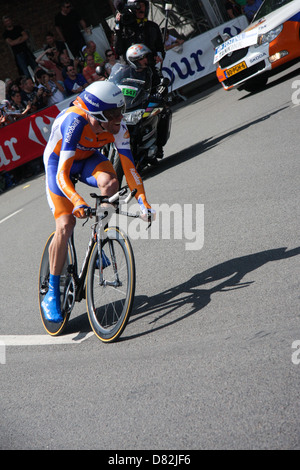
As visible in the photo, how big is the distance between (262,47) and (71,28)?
7301mm

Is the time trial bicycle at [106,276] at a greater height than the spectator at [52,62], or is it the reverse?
the spectator at [52,62]

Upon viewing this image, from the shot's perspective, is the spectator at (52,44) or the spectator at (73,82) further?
the spectator at (52,44)

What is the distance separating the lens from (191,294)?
18.9 ft

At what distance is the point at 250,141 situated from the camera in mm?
10383

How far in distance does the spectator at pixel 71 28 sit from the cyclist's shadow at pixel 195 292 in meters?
14.2

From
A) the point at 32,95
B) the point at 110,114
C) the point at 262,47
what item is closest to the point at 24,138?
the point at 32,95

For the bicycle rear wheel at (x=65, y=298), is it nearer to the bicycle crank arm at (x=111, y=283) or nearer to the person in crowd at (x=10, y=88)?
the bicycle crank arm at (x=111, y=283)

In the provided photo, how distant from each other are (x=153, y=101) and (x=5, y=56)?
1349 centimetres

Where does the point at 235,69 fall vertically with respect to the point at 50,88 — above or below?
below

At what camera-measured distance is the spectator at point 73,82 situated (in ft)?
58.0

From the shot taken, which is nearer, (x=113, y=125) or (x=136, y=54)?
(x=113, y=125)

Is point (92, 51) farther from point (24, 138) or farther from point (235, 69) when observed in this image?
point (235, 69)

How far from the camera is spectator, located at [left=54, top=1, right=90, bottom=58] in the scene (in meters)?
19.0

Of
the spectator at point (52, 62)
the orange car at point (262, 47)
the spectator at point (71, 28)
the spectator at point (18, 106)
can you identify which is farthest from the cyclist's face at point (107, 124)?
the spectator at point (71, 28)
